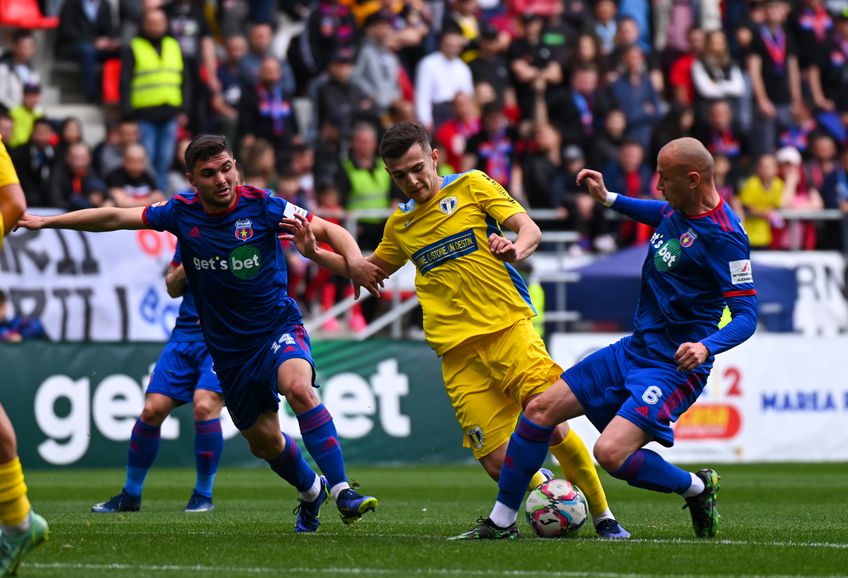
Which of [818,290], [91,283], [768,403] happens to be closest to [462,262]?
[91,283]

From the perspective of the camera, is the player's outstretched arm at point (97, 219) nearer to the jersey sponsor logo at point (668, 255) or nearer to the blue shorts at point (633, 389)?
the blue shorts at point (633, 389)

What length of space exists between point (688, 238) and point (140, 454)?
5.01 m

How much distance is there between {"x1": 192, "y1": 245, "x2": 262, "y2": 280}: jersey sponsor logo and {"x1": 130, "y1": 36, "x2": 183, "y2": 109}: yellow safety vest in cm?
1050

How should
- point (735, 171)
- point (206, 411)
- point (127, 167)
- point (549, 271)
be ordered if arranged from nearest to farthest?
point (206, 411) < point (127, 167) < point (549, 271) < point (735, 171)

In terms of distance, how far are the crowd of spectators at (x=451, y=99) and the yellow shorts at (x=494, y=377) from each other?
907 cm

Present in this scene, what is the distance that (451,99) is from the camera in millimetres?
20953

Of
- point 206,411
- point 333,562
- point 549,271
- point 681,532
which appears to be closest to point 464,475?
point 549,271

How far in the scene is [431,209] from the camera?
29.6 ft

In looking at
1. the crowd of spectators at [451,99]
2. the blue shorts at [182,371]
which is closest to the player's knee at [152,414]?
the blue shorts at [182,371]

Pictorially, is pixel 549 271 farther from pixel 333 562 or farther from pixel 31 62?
pixel 333 562

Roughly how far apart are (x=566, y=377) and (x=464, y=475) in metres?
7.95

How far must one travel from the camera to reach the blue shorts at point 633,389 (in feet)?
Answer: 26.7

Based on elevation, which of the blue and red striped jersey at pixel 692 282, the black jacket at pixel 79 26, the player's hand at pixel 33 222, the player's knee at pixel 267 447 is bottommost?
the player's knee at pixel 267 447

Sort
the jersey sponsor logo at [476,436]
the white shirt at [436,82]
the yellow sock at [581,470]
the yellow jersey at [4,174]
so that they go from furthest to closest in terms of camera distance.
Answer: the white shirt at [436,82]
the jersey sponsor logo at [476,436]
the yellow sock at [581,470]
the yellow jersey at [4,174]
